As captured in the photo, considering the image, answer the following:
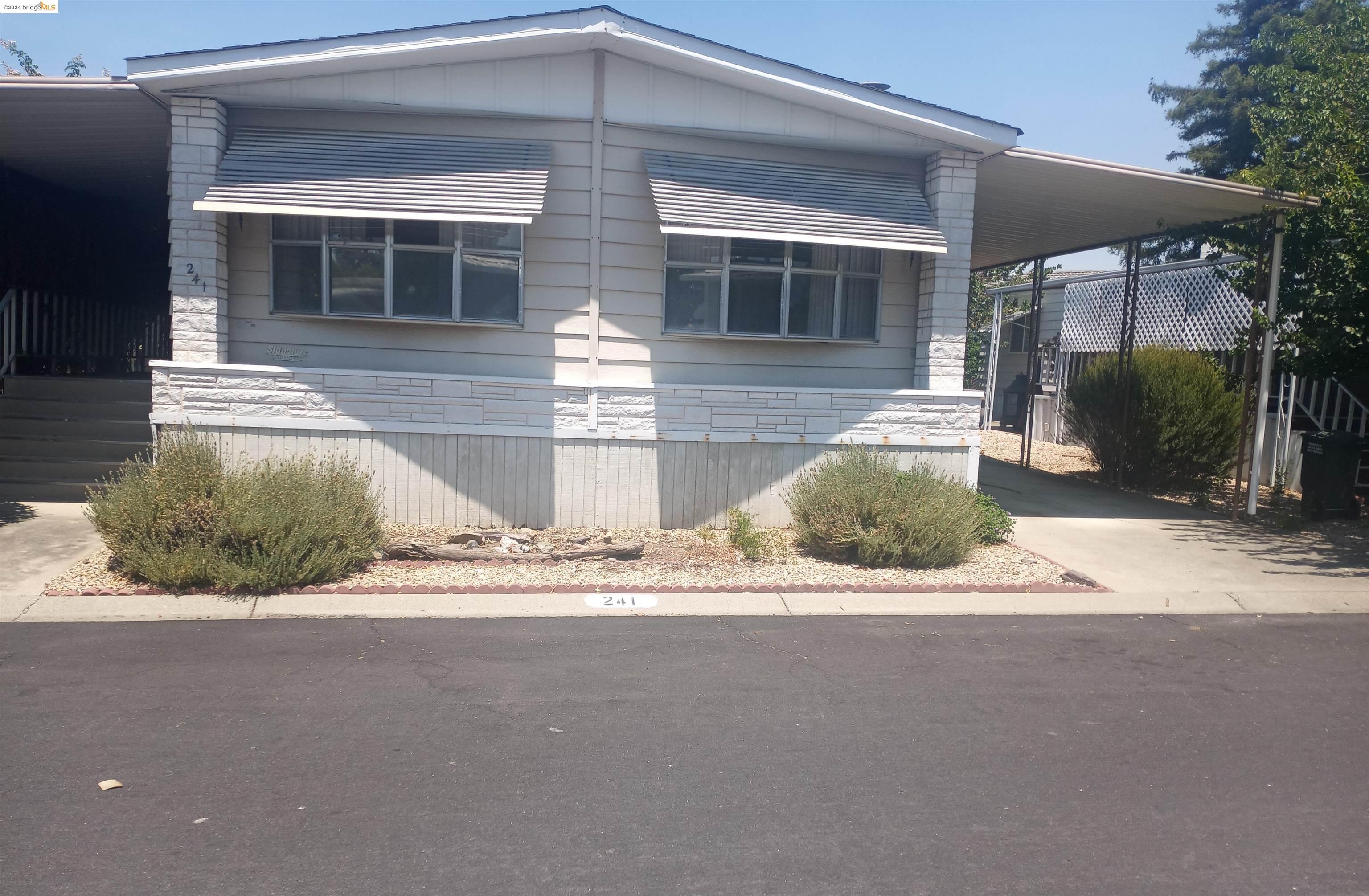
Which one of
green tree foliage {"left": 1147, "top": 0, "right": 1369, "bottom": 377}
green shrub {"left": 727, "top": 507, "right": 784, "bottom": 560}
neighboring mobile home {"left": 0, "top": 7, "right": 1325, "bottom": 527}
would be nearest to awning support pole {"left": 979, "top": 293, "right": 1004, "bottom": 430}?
green tree foliage {"left": 1147, "top": 0, "right": 1369, "bottom": 377}

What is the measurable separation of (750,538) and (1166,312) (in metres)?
12.7

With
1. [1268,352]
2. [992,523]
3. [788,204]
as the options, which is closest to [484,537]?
[788,204]

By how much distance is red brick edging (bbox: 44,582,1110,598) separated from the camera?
7484 mm

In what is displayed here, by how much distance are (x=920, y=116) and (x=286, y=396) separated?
6.70m

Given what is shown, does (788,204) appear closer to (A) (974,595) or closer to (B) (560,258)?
(B) (560,258)

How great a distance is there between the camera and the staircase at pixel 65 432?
35.1 feet

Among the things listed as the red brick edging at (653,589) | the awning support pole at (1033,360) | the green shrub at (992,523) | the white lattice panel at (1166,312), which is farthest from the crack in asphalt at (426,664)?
the white lattice panel at (1166,312)

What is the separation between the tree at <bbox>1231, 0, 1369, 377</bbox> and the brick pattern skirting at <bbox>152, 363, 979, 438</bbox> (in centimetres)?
399

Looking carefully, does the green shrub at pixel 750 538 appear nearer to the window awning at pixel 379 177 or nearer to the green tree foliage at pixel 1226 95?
the window awning at pixel 379 177

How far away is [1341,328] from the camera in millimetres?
10852

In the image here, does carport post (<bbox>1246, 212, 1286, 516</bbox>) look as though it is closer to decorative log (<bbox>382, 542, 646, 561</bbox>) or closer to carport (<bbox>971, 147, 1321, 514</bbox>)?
carport (<bbox>971, 147, 1321, 514</bbox>)

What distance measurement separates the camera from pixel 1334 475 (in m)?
12.2

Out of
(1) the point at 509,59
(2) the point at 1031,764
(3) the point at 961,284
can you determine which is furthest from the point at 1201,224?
(2) the point at 1031,764

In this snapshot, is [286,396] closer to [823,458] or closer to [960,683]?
[823,458]
